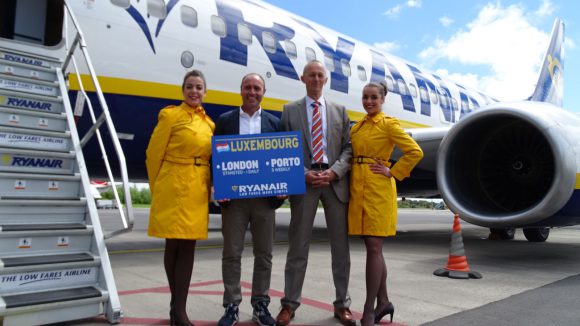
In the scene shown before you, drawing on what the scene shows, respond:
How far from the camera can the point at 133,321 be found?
9.37 ft

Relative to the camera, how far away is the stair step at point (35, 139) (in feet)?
12.3

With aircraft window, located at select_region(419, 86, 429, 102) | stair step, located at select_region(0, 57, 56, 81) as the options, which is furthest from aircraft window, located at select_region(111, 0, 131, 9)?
aircraft window, located at select_region(419, 86, 429, 102)

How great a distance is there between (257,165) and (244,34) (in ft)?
12.5

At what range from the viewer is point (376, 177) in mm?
2977

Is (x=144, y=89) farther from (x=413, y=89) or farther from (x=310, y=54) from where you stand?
(x=413, y=89)

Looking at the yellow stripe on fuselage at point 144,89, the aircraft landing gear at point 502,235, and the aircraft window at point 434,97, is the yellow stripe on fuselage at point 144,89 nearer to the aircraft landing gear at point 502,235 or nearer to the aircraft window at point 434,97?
the aircraft window at point 434,97

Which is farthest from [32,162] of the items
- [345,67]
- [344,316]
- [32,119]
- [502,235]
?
[502,235]

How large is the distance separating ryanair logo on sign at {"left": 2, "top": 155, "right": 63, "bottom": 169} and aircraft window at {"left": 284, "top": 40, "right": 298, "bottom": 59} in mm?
3891

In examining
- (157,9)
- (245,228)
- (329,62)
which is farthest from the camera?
(329,62)

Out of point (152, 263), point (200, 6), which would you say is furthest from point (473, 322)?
point (200, 6)

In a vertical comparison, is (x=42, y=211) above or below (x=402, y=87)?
below

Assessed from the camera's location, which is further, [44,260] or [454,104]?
[454,104]

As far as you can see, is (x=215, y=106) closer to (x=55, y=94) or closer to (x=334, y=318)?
(x=55, y=94)

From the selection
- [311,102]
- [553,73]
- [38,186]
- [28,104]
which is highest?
[553,73]
